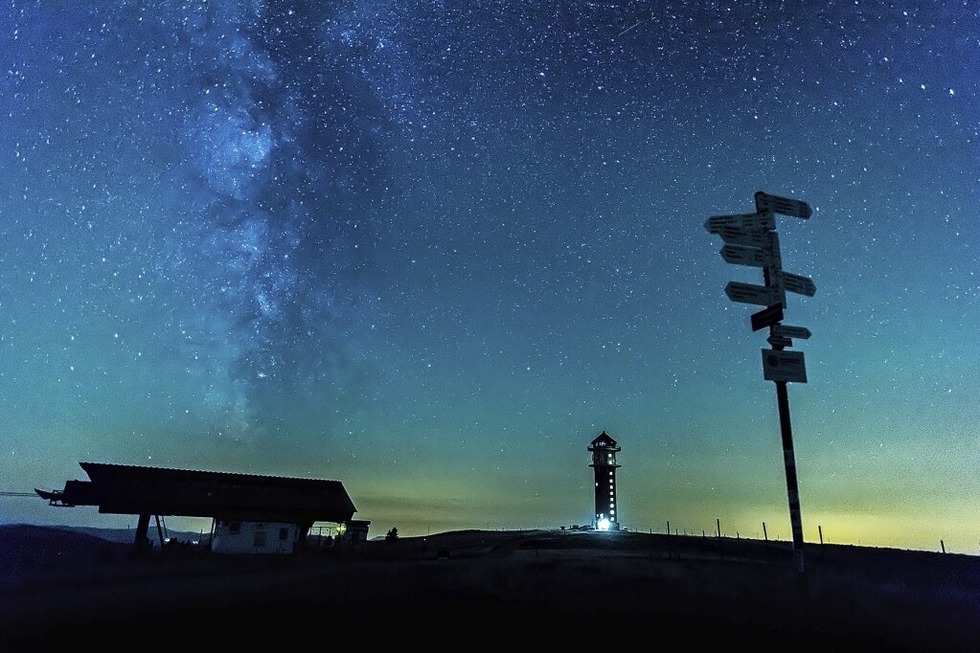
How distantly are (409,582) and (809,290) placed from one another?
1422 cm

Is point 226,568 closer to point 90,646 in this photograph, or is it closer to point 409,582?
point 409,582

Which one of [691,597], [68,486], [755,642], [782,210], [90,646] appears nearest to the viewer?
[755,642]

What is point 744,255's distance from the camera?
11.0 m

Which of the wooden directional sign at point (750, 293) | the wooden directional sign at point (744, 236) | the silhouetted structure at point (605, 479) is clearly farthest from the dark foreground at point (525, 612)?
the silhouetted structure at point (605, 479)

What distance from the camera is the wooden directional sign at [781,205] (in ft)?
37.3

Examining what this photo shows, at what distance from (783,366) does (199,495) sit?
42387 mm

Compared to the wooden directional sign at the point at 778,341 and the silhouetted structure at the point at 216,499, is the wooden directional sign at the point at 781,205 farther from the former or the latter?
the silhouetted structure at the point at 216,499

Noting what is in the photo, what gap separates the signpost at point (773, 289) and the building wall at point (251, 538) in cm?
4055

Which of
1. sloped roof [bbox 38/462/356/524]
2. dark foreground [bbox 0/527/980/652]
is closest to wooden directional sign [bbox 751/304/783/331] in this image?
dark foreground [bbox 0/527/980/652]

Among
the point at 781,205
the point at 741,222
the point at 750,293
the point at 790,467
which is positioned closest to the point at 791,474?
the point at 790,467

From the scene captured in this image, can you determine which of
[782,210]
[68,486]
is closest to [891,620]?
[782,210]

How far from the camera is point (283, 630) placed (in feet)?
35.3

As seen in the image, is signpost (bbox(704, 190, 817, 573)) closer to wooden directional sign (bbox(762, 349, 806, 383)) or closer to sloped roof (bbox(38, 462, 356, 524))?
wooden directional sign (bbox(762, 349, 806, 383))

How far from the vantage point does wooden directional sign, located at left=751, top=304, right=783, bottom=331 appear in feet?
34.8
